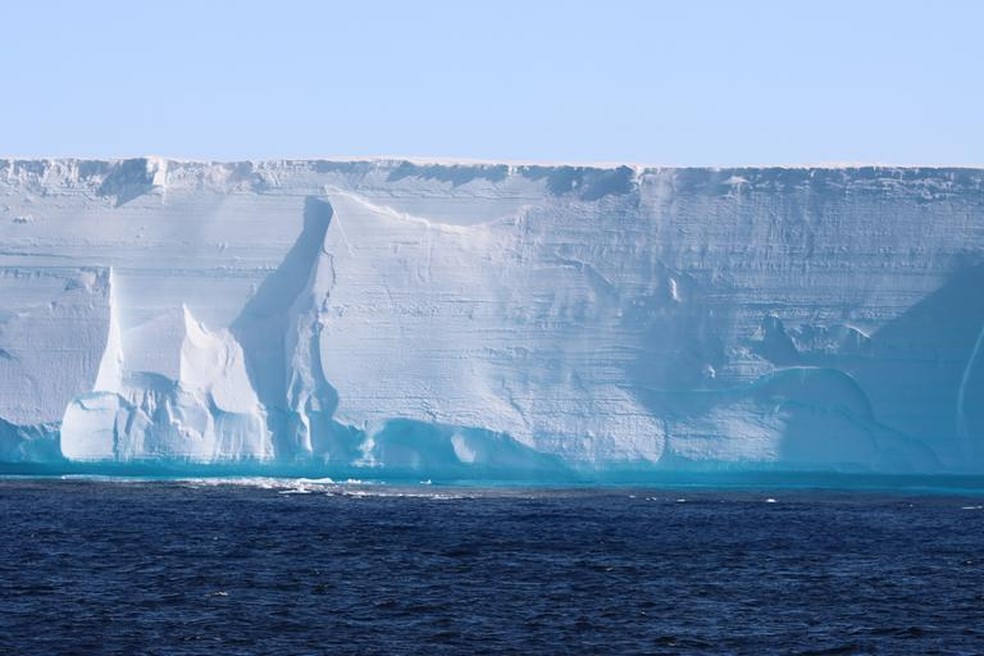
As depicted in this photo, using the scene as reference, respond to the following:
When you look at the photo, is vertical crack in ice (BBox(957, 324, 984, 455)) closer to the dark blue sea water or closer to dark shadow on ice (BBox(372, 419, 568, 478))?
the dark blue sea water

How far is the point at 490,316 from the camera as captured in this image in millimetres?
25547

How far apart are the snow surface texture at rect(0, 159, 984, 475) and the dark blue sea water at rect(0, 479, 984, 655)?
1890 millimetres

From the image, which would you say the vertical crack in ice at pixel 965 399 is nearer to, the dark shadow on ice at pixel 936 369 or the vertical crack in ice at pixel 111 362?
the dark shadow on ice at pixel 936 369

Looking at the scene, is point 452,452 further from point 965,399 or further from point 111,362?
point 965,399

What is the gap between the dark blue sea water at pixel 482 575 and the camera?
1162 cm

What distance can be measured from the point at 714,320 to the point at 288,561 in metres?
11.5

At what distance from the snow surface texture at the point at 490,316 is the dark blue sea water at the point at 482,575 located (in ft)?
6.20

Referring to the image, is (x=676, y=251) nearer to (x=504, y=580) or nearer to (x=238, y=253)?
(x=238, y=253)

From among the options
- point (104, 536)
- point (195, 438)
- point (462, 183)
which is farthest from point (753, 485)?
point (104, 536)

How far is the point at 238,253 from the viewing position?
25.9 metres

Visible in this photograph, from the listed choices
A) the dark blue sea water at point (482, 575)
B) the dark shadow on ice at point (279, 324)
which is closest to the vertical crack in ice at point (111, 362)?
the dark shadow on ice at point (279, 324)

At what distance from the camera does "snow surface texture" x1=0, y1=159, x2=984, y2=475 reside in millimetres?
24594

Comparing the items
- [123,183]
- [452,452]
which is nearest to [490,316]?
[452,452]

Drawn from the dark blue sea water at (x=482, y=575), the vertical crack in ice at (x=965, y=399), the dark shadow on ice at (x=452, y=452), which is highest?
the vertical crack in ice at (x=965, y=399)
